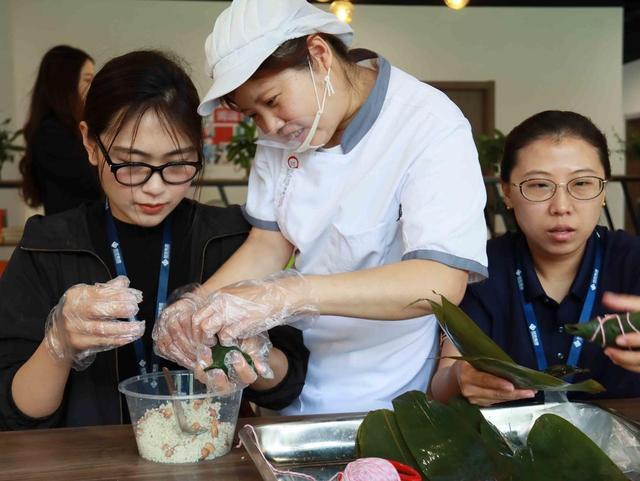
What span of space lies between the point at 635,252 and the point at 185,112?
965mm

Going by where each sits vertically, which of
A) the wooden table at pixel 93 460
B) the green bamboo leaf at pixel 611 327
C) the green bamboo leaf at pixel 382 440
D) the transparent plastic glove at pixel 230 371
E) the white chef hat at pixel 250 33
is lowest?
the wooden table at pixel 93 460

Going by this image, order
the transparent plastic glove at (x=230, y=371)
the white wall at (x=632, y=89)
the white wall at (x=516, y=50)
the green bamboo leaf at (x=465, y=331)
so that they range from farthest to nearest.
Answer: the white wall at (x=632, y=89)
the white wall at (x=516, y=50)
the transparent plastic glove at (x=230, y=371)
the green bamboo leaf at (x=465, y=331)

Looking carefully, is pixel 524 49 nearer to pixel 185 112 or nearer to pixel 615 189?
pixel 615 189

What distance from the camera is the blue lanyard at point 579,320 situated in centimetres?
154

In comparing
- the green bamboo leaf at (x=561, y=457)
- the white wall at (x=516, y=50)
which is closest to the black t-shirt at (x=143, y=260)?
the green bamboo leaf at (x=561, y=457)

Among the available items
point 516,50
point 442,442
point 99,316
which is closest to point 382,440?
point 442,442

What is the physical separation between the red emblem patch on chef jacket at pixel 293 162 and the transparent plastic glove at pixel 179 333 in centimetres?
31

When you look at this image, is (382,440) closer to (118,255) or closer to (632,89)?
(118,255)

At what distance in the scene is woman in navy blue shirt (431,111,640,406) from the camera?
5.12 feet

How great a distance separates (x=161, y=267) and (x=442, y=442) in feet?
2.41

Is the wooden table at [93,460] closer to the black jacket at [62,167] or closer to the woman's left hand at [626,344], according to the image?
the woman's left hand at [626,344]

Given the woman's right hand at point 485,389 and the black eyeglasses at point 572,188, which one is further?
the black eyeglasses at point 572,188

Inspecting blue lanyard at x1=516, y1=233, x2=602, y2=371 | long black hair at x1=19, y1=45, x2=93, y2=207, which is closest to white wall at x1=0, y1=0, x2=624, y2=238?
long black hair at x1=19, y1=45, x2=93, y2=207

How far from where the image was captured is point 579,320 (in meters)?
1.58
